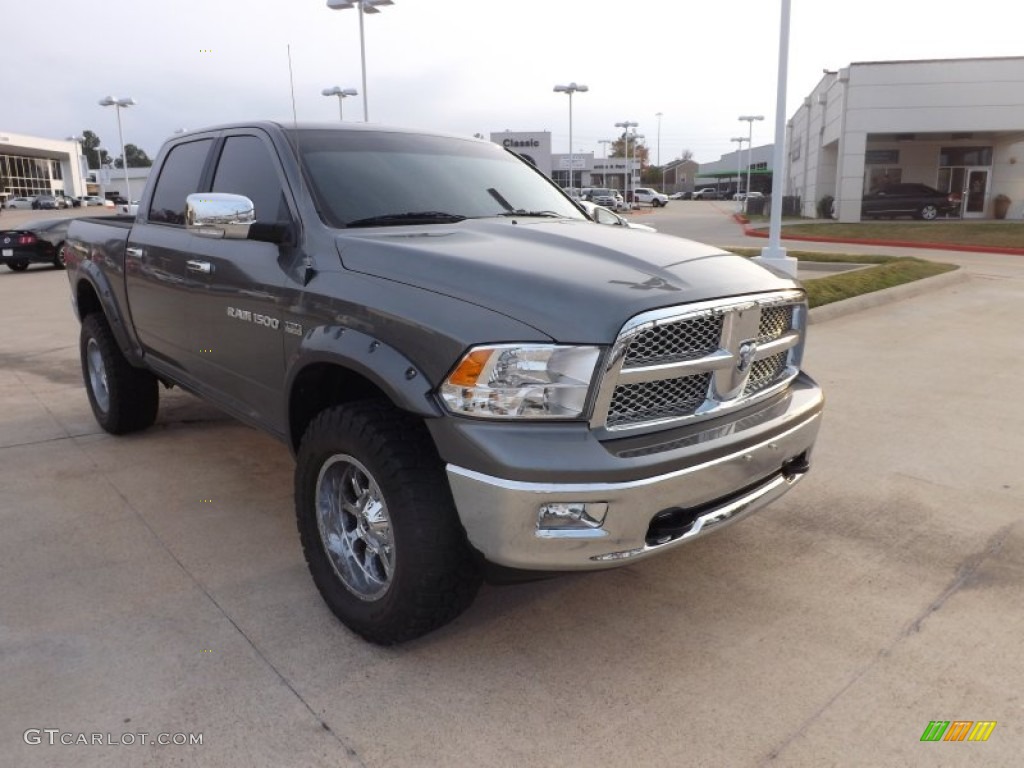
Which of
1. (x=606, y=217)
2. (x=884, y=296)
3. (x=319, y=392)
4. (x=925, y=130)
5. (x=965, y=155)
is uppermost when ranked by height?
(x=925, y=130)

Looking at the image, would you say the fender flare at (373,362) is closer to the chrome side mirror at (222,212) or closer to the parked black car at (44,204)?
the chrome side mirror at (222,212)

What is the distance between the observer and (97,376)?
580cm

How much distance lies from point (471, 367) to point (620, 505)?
62cm

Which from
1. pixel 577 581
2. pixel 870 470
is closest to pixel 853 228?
pixel 870 470

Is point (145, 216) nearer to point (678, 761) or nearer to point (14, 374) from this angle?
point (14, 374)

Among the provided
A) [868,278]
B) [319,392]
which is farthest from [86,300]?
[868,278]

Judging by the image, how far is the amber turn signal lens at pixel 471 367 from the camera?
8.32ft

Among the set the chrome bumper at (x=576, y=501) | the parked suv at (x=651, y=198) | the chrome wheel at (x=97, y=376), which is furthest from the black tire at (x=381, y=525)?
the parked suv at (x=651, y=198)

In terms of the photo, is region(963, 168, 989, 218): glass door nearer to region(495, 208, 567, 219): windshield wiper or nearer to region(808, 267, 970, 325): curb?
region(808, 267, 970, 325): curb

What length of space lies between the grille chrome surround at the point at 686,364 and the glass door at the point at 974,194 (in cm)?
3517

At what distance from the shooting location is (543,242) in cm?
323

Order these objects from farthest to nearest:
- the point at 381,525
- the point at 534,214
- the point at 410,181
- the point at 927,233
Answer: the point at 927,233, the point at 534,214, the point at 410,181, the point at 381,525

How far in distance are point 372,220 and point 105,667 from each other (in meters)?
1.99

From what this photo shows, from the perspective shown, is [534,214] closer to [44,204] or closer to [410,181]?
[410,181]
